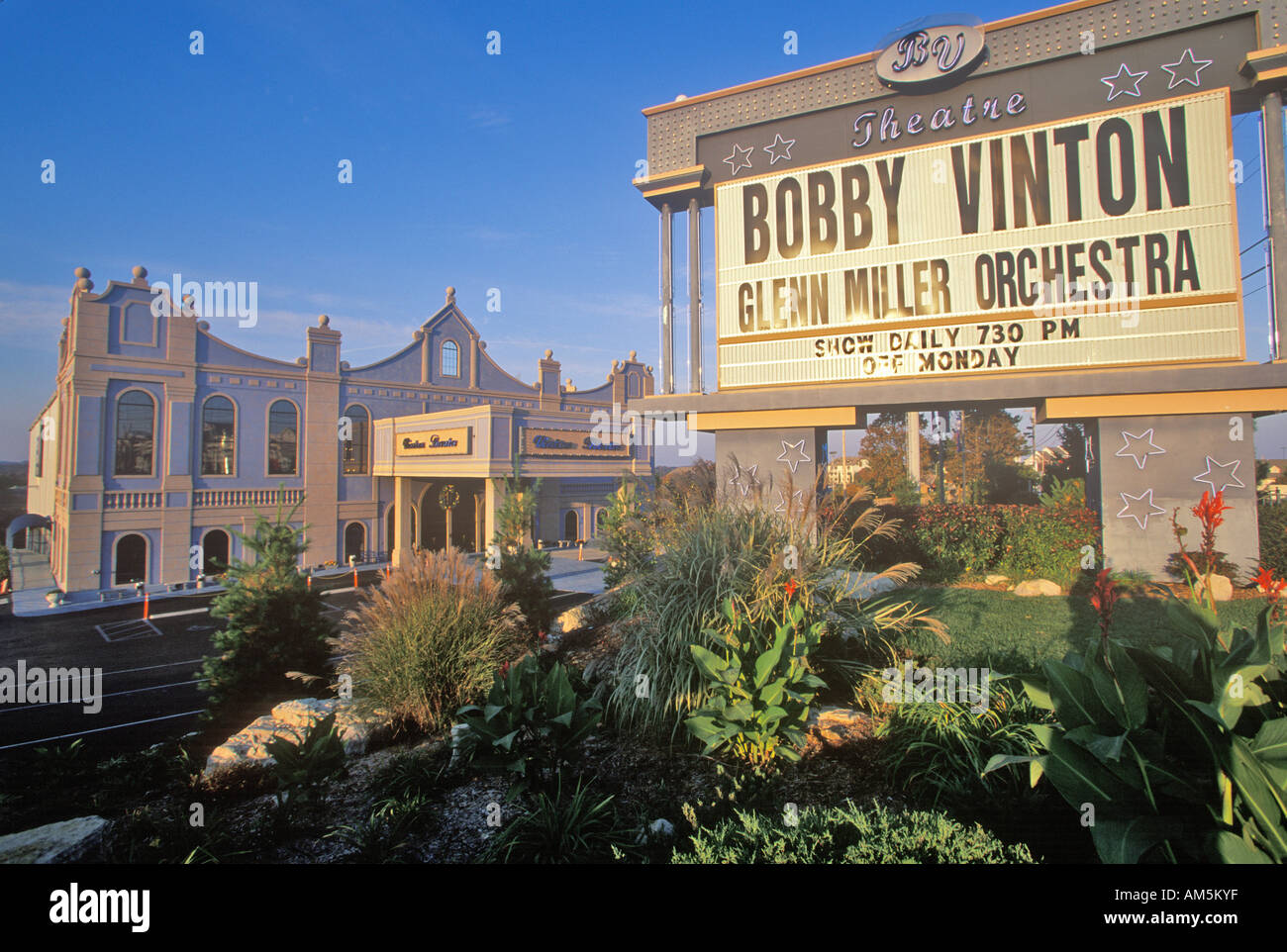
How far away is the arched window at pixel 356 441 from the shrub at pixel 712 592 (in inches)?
991

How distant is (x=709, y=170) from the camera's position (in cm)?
1247

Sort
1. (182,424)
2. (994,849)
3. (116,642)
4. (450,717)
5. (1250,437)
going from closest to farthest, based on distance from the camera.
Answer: (994,849), (450,717), (1250,437), (116,642), (182,424)

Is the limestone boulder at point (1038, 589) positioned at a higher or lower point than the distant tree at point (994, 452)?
lower

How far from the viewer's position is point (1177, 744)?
101 inches

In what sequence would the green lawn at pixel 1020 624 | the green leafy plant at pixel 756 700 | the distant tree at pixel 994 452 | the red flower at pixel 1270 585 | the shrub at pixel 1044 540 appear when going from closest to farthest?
the red flower at pixel 1270 585 < the green leafy plant at pixel 756 700 < the green lawn at pixel 1020 624 < the shrub at pixel 1044 540 < the distant tree at pixel 994 452

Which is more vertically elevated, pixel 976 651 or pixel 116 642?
pixel 976 651

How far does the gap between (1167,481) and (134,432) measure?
29861mm

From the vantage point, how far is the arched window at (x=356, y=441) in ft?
86.9

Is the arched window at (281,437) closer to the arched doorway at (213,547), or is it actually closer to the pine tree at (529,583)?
the arched doorway at (213,547)

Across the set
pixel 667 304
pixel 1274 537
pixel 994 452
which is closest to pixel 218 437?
pixel 667 304

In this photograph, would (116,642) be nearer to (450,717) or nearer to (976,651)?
(450,717)

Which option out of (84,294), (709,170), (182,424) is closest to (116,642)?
(182,424)

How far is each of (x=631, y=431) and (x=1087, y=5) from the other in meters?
20.5

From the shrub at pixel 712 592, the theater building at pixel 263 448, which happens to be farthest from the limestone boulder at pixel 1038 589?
the theater building at pixel 263 448
